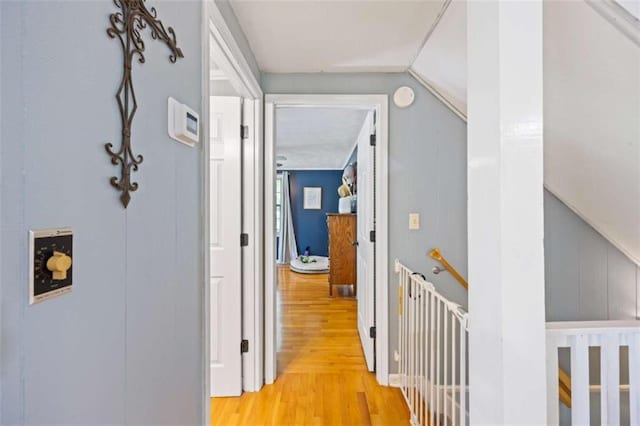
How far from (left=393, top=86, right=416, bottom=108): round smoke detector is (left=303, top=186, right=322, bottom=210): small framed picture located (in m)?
5.16

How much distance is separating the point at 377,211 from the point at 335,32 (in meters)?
1.21

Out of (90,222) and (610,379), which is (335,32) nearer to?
(90,222)

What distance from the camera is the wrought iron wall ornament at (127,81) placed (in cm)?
73

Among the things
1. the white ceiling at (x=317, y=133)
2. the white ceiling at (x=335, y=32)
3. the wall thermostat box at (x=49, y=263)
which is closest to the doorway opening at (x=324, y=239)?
the white ceiling at (x=317, y=133)

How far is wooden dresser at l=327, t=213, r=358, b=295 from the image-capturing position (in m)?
4.66

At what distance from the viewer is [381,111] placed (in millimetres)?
2357

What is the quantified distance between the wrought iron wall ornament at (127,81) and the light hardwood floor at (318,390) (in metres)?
1.80

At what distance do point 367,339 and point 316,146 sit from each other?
10.6 feet

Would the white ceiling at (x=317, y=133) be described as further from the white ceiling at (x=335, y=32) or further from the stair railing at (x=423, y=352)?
the stair railing at (x=423, y=352)

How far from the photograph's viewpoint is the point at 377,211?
2.38m

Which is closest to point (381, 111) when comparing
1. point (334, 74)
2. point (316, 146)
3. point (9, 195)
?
point (334, 74)

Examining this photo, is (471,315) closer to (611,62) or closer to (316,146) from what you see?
(611,62)

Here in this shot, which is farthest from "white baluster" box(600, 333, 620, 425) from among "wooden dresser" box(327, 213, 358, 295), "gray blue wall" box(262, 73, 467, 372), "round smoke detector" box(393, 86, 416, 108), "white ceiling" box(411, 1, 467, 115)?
"wooden dresser" box(327, 213, 358, 295)

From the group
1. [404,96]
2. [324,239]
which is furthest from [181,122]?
[324,239]
